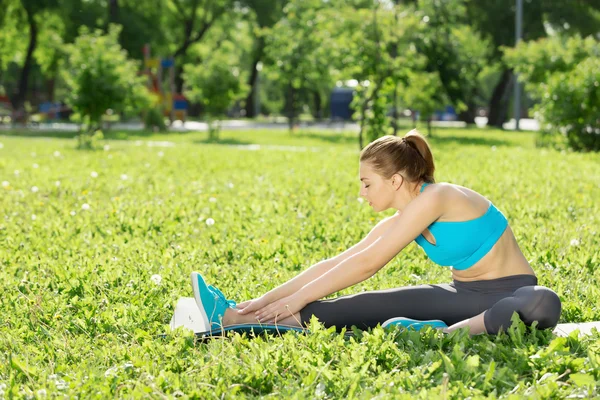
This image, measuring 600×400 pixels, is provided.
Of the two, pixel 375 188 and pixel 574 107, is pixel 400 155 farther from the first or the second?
pixel 574 107

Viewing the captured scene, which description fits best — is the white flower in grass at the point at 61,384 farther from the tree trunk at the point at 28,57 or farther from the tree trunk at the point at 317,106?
the tree trunk at the point at 317,106

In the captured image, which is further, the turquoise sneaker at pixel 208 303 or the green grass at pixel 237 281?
the turquoise sneaker at pixel 208 303

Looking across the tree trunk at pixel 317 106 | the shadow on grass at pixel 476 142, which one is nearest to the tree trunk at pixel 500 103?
the shadow on grass at pixel 476 142

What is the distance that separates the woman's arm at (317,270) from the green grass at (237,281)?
308 mm

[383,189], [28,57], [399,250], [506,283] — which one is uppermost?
[28,57]

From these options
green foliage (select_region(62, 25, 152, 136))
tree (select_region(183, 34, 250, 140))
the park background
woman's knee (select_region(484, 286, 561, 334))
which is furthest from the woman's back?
tree (select_region(183, 34, 250, 140))

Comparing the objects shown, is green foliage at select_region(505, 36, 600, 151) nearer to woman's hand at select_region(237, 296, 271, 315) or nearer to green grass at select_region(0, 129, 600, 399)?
green grass at select_region(0, 129, 600, 399)

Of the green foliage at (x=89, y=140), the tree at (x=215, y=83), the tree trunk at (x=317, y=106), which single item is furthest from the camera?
the tree trunk at (x=317, y=106)

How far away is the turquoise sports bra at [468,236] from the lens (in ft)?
11.5

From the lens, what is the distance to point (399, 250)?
3.49 meters

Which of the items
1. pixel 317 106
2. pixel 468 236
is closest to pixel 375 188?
pixel 468 236

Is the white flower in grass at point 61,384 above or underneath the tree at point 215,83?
underneath

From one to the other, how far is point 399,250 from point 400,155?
17.9 inches

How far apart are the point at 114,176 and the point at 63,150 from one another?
5.76 m
